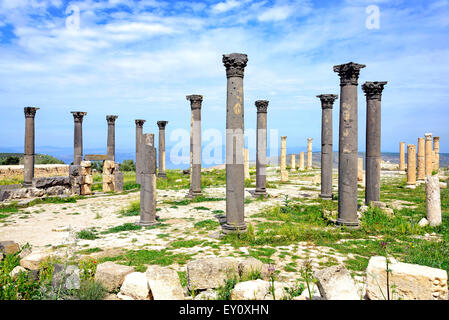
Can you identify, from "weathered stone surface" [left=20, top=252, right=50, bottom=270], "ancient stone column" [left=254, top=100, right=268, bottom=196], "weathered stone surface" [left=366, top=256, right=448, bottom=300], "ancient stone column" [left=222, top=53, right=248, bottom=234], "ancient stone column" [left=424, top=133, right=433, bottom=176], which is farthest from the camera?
"ancient stone column" [left=424, top=133, right=433, bottom=176]

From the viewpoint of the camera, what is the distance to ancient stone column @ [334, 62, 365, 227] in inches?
426

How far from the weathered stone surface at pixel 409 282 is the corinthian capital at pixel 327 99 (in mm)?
14587

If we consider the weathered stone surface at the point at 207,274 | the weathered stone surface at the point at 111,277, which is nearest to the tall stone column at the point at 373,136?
the weathered stone surface at the point at 207,274

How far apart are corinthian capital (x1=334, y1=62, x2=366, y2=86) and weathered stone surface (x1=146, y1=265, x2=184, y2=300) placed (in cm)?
887

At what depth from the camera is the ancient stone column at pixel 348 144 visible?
1081 centimetres

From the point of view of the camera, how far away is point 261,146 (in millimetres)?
18875

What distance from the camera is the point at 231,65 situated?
10305mm

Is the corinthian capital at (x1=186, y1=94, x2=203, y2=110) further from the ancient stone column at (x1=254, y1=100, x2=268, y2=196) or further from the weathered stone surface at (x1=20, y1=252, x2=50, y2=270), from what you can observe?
the weathered stone surface at (x1=20, y1=252, x2=50, y2=270)

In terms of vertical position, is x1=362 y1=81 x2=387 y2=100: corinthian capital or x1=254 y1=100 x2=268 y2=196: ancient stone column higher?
x1=362 y1=81 x2=387 y2=100: corinthian capital

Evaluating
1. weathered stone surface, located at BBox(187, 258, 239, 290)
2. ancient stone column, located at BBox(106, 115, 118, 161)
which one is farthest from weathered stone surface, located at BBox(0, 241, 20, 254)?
ancient stone column, located at BBox(106, 115, 118, 161)

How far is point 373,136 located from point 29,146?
22.3 metres

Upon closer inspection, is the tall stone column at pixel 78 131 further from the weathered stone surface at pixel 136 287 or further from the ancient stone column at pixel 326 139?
the weathered stone surface at pixel 136 287
